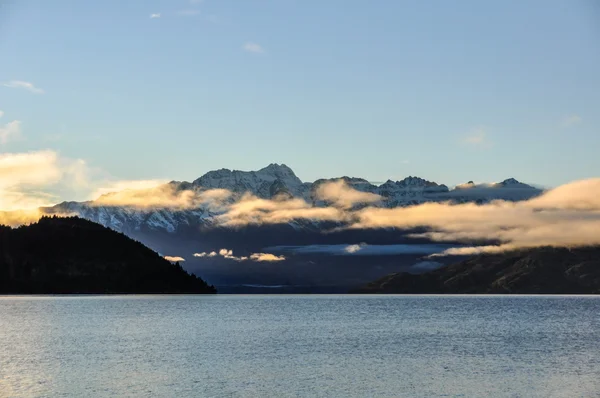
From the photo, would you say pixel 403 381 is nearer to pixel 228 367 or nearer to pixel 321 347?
pixel 228 367

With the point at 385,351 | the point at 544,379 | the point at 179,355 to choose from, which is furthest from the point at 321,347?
the point at 544,379

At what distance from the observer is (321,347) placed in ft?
473

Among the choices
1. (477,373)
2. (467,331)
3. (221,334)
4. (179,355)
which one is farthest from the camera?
(467,331)

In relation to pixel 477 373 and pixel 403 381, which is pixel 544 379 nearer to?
pixel 477 373

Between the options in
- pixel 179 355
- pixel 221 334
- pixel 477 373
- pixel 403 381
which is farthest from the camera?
pixel 221 334

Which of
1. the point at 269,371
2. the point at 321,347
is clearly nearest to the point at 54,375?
the point at 269,371

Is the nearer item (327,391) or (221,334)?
(327,391)

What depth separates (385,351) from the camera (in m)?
137

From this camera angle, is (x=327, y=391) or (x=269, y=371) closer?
(x=327, y=391)

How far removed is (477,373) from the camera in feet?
351

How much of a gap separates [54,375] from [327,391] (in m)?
36.4

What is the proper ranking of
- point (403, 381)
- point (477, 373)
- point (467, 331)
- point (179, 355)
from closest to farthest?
point (403, 381), point (477, 373), point (179, 355), point (467, 331)

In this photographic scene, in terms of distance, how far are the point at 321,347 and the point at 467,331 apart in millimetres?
59806

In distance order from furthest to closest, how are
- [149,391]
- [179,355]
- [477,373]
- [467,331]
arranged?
[467,331]
[179,355]
[477,373]
[149,391]
